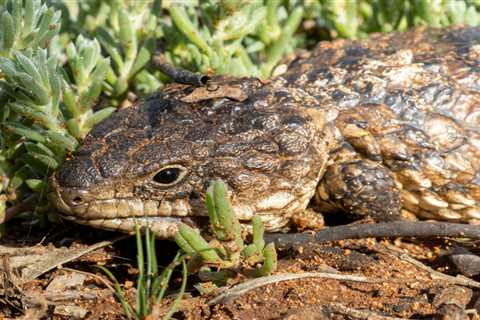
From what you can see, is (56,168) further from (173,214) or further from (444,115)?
(444,115)


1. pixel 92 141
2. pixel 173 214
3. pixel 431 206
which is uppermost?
pixel 92 141

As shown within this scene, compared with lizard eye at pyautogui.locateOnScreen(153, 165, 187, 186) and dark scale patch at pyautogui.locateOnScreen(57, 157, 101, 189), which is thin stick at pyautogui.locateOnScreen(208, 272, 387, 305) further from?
dark scale patch at pyautogui.locateOnScreen(57, 157, 101, 189)

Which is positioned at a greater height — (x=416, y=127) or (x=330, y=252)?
(x=416, y=127)

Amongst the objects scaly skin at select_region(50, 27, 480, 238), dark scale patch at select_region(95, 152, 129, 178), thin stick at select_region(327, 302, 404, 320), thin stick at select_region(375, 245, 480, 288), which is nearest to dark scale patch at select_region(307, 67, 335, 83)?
scaly skin at select_region(50, 27, 480, 238)

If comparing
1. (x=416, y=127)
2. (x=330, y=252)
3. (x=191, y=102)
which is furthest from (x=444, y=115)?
(x=191, y=102)

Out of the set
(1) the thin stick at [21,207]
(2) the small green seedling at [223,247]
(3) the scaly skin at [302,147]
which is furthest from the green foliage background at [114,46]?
(2) the small green seedling at [223,247]

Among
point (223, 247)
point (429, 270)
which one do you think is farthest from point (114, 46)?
point (429, 270)
